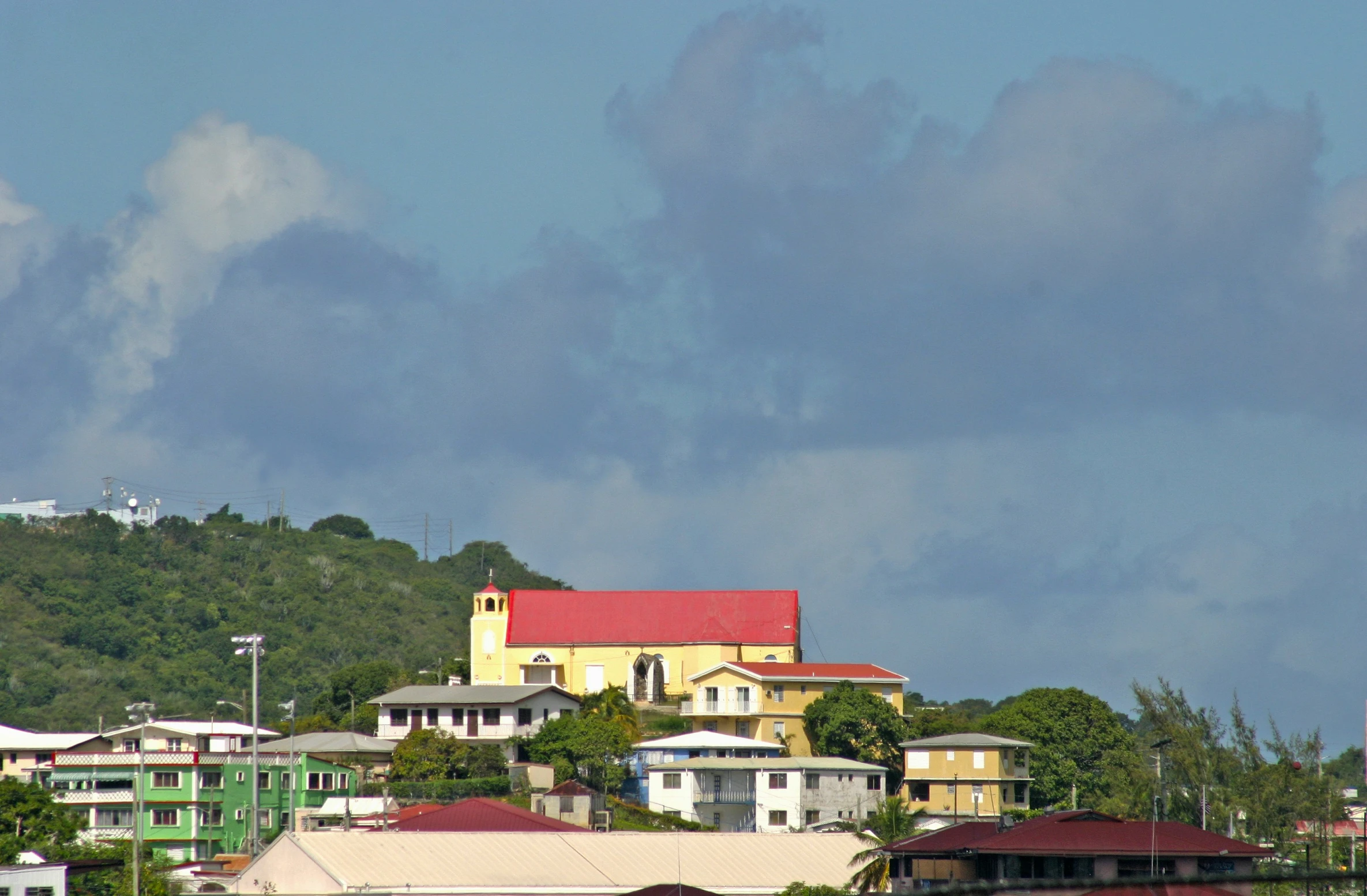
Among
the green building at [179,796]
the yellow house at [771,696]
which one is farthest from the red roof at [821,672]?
the green building at [179,796]

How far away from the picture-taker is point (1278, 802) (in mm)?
64812

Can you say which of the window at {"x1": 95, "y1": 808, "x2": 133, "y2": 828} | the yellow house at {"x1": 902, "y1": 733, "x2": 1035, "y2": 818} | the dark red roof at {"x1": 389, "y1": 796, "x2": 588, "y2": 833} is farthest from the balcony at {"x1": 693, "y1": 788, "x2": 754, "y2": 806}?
the window at {"x1": 95, "y1": 808, "x2": 133, "y2": 828}

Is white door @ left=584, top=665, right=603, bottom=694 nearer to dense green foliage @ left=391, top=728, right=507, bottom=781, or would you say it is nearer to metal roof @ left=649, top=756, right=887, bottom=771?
dense green foliage @ left=391, top=728, right=507, bottom=781

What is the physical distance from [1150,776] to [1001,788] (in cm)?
732

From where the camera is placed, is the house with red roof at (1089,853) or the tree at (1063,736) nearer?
the house with red roof at (1089,853)

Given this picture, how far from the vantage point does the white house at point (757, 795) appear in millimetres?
72812

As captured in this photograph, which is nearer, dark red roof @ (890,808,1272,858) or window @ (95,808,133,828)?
dark red roof @ (890,808,1272,858)

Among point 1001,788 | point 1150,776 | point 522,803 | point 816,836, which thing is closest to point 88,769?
point 522,803

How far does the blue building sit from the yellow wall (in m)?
14.4

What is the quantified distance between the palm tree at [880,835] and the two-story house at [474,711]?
18104 millimetres

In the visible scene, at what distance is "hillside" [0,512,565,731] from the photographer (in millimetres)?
126000

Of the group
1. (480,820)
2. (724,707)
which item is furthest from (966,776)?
(480,820)

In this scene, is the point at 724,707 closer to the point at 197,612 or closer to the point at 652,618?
the point at 652,618

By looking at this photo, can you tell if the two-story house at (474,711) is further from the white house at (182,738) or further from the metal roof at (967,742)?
the metal roof at (967,742)
